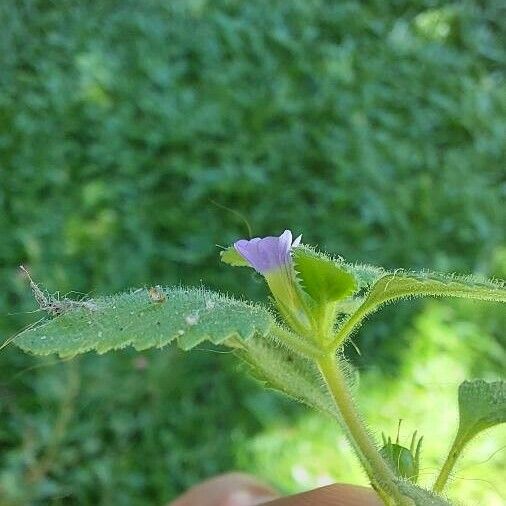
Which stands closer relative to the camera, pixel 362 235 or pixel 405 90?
pixel 362 235

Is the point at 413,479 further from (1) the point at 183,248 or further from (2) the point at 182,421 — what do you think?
(1) the point at 183,248

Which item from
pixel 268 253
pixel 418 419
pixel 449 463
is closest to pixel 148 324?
pixel 268 253

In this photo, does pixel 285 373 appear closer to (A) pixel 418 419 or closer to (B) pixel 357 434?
(B) pixel 357 434

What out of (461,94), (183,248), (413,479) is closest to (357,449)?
(413,479)

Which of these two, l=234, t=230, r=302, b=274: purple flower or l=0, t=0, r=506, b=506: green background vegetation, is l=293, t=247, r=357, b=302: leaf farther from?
l=0, t=0, r=506, b=506: green background vegetation

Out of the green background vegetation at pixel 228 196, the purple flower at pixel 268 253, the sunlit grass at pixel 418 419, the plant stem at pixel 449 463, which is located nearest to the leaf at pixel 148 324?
the purple flower at pixel 268 253
